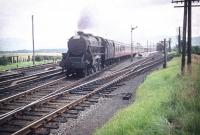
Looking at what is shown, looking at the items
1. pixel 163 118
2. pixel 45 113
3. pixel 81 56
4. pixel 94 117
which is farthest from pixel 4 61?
pixel 163 118

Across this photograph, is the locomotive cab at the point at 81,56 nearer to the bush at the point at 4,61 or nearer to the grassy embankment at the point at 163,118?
the grassy embankment at the point at 163,118

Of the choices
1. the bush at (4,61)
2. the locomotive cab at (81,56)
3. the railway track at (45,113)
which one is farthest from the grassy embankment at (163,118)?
the bush at (4,61)

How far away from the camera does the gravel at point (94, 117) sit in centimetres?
1048

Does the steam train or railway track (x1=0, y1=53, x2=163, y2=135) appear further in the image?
the steam train

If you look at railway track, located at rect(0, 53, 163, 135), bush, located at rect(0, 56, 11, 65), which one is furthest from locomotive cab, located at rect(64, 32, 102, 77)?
bush, located at rect(0, 56, 11, 65)

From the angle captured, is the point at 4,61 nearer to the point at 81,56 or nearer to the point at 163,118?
the point at 81,56

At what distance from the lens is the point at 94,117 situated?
1220cm

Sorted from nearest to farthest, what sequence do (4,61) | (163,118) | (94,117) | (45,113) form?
(163,118), (94,117), (45,113), (4,61)

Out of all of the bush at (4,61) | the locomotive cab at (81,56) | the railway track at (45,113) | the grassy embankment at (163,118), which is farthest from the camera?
the bush at (4,61)

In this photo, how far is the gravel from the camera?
34.4 ft

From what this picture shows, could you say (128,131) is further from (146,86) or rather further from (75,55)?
(75,55)

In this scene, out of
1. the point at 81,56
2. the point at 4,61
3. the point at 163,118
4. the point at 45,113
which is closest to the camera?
the point at 163,118

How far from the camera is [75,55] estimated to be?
25703 mm

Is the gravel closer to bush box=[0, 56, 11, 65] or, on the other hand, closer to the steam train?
the steam train
